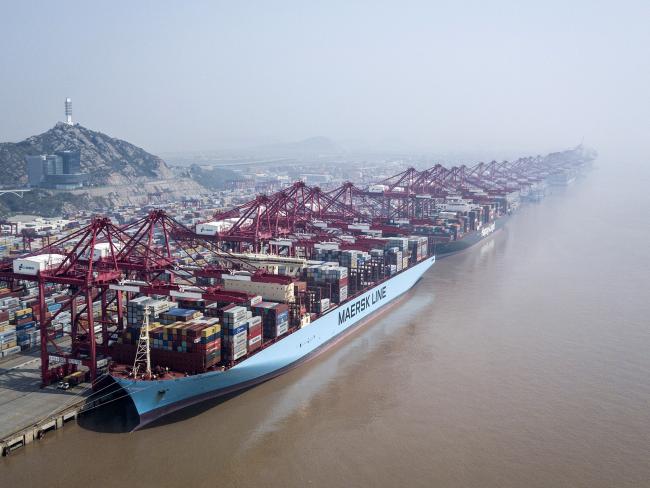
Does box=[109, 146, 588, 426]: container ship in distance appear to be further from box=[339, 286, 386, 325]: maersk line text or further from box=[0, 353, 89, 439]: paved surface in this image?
box=[0, 353, 89, 439]: paved surface

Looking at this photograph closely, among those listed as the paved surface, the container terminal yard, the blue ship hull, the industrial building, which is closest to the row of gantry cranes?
the container terminal yard

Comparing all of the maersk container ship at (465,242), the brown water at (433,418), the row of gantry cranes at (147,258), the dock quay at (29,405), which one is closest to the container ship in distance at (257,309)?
the row of gantry cranes at (147,258)

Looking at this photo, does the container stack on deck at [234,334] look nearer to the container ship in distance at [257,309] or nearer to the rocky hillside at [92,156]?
the container ship in distance at [257,309]

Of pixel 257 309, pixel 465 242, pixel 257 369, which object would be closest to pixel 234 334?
pixel 257 369

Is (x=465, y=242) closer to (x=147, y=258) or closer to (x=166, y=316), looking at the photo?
(x=147, y=258)

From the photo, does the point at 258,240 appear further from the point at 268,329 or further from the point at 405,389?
the point at 405,389

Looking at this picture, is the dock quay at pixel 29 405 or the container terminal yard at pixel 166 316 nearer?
the dock quay at pixel 29 405

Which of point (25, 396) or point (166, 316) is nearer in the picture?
point (25, 396)
